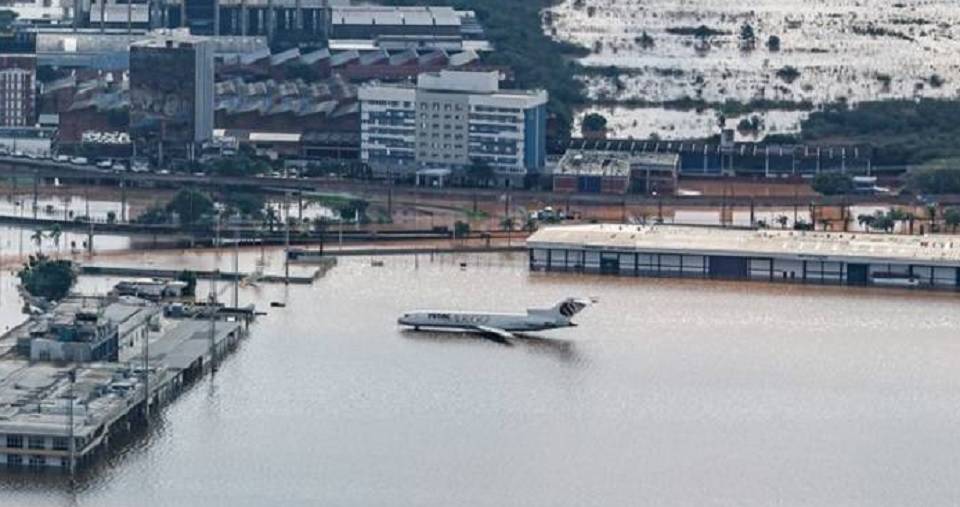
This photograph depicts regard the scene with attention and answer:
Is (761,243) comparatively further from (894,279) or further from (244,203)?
(244,203)

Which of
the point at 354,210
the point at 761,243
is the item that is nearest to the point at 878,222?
the point at 761,243

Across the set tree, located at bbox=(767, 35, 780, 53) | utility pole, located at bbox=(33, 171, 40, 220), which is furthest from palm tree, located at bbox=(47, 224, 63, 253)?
tree, located at bbox=(767, 35, 780, 53)

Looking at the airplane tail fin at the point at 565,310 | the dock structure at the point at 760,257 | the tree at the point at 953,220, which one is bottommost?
the airplane tail fin at the point at 565,310

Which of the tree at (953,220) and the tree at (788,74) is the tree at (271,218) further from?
the tree at (788,74)

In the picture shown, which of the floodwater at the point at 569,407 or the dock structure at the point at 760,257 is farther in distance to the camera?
the dock structure at the point at 760,257

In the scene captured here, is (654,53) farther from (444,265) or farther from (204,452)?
(204,452)

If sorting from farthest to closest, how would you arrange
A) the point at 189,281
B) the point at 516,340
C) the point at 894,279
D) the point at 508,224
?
the point at 508,224
the point at 894,279
the point at 189,281
the point at 516,340

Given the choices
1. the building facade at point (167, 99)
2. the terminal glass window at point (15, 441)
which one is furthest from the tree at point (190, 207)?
the terminal glass window at point (15, 441)
